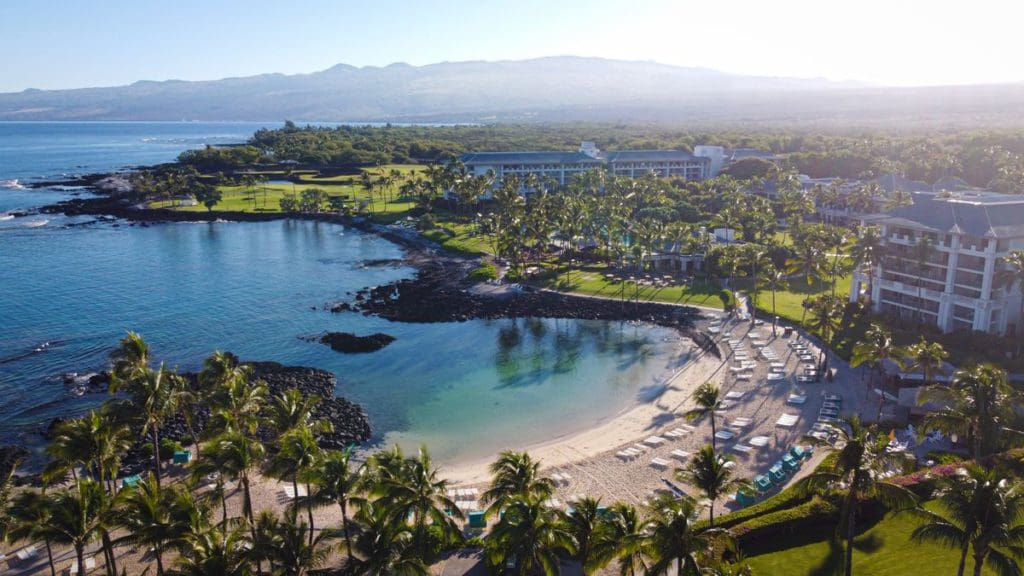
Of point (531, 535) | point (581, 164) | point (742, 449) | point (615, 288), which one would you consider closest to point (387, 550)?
point (531, 535)

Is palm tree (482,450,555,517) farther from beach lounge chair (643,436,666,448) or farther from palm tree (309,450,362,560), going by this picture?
beach lounge chair (643,436,666,448)

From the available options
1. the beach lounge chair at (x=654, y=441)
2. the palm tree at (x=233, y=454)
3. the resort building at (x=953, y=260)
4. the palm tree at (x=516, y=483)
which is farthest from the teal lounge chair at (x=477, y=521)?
the resort building at (x=953, y=260)

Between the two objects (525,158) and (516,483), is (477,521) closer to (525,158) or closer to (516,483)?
(516,483)

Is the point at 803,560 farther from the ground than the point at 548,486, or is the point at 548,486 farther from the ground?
the point at 548,486

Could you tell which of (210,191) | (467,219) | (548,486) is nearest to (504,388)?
(548,486)

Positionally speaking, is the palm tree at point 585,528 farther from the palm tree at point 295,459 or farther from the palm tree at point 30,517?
the palm tree at point 30,517

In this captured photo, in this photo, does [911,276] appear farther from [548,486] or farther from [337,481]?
[337,481]

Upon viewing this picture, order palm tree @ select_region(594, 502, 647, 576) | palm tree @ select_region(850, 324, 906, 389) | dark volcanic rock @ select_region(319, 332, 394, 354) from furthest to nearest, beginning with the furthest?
dark volcanic rock @ select_region(319, 332, 394, 354)
palm tree @ select_region(850, 324, 906, 389)
palm tree @ select_region(594, 502, 647, 576)

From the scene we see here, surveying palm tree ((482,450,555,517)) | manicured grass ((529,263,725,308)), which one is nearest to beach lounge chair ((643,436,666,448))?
palm tree ((482,450,555,517))
